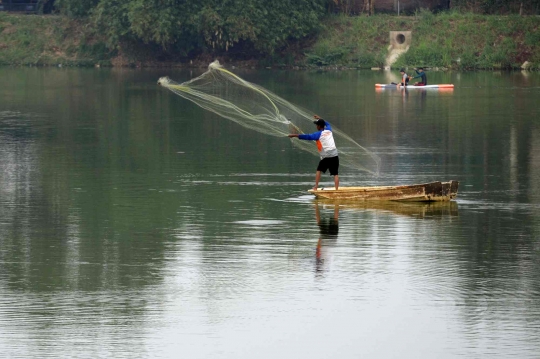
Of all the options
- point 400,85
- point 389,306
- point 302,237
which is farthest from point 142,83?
point 389,306

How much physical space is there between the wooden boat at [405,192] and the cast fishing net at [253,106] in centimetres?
170

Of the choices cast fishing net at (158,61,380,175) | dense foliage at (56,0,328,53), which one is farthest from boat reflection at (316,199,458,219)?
dense foliage at (56,0,328,53)

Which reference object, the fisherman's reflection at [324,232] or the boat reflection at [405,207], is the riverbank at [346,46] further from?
the fisherman's reflection at [324,232]

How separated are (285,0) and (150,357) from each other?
198 feet

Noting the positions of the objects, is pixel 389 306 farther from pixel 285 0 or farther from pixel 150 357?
pixel 285 0

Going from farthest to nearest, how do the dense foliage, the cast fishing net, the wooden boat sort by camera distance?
the dense foliage
the cast fishing net
the wooden boat

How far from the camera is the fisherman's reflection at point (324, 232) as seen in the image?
14609 mm

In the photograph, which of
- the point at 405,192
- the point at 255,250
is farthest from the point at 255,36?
the point at 255,250

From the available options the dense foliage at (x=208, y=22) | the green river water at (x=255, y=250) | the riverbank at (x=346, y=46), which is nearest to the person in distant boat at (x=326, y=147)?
the green river water at (x=255, y=250)

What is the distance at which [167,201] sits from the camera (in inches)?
749

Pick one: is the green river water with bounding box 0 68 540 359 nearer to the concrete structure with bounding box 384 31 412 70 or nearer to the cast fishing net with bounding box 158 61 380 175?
the cast fishing net with bounding box 158 61 380 175

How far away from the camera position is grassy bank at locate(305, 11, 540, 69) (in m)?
64.6

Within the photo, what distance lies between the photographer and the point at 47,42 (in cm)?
7262

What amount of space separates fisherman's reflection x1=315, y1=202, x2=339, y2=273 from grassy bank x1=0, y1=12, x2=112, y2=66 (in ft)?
179
